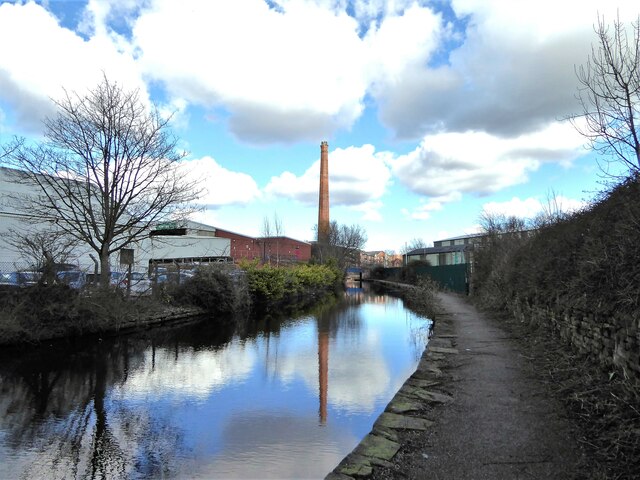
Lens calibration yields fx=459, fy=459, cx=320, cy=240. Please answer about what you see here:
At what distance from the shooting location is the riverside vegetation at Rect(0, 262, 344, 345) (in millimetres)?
Result: 12312

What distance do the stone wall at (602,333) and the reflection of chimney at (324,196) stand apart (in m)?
54.6

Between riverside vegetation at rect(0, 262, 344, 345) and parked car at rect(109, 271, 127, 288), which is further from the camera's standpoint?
parked car at rect(109, 271, 127, 288)

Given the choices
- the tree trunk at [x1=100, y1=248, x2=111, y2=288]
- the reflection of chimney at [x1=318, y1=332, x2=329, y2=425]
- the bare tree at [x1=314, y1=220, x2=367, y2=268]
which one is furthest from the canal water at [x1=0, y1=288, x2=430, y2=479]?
the bare tree at [x1=314, y1=220, x2=367, y2=268]

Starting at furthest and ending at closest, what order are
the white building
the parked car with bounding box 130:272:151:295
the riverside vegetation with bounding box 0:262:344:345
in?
the white building < the parked car with bounding box 130:272:151:295 < the riverside vegetation with bounding box 0:262:344:345

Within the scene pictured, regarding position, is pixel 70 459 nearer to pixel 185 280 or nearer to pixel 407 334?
pixel 407 334

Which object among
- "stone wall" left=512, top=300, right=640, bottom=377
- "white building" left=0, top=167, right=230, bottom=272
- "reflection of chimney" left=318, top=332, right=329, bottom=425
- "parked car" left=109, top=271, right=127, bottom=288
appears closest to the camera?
"stone wall" left=512, top=300, right=640, bottom=377

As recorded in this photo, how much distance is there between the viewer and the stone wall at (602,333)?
5.04m

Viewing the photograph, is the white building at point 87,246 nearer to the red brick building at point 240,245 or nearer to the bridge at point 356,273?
the red brick building at point 240,245

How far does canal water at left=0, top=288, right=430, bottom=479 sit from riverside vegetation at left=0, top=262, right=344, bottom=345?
0.74 m

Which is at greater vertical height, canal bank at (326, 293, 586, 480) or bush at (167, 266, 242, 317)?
bush at (167, 266, 242, 317)

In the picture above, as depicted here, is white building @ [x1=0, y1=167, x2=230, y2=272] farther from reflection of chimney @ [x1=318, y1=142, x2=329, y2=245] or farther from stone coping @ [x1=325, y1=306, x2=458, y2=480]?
reflection of chimney @ [x1=318, y1=142, x2=329, y2=245]

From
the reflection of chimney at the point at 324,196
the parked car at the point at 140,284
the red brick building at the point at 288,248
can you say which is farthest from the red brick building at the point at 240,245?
the parked car at the point at 140,284

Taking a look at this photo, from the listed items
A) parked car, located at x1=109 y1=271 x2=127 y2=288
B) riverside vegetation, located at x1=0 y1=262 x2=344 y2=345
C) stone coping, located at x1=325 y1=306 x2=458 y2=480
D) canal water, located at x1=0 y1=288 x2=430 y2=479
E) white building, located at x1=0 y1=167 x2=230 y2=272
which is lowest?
canal water, located at x1=0 y1=288 x2=430 y2=479

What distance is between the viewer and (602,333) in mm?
6223
